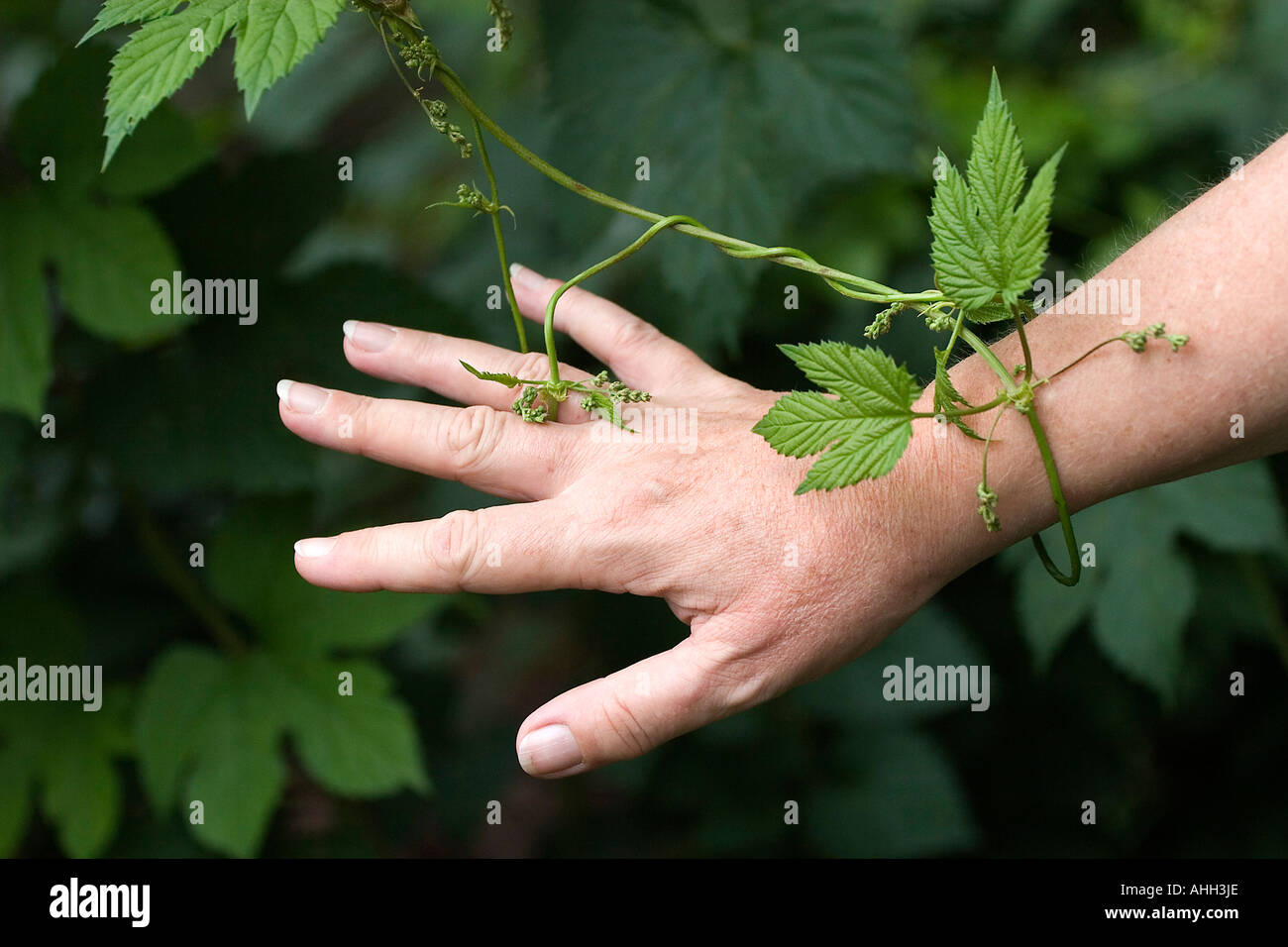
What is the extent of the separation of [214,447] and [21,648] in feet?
2.35

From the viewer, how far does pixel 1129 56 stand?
320 cm

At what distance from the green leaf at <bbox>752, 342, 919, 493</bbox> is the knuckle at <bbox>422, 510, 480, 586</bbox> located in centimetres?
42

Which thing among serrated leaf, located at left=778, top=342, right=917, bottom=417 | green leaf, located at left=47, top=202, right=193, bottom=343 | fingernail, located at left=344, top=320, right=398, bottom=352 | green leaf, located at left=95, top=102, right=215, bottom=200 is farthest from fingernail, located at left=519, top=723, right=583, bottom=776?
green leaf, located at left=95, top=102, right=215, bottom=200

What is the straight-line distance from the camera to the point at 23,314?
1757mm

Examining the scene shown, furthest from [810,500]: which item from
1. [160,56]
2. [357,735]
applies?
[357,735]

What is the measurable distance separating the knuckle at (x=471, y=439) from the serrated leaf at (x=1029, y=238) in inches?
27.8

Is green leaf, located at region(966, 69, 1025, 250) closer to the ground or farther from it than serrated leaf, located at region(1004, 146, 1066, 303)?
farther from it

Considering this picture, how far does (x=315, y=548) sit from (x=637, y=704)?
500 millimetres

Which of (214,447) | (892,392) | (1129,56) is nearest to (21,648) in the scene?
(214,447)

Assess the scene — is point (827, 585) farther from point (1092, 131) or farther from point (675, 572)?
point (1092, 131)

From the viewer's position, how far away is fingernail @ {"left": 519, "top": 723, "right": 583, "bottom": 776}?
1254mm

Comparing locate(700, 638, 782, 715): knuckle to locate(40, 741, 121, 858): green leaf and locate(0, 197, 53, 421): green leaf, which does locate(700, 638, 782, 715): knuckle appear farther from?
locate(40, 741, 121, 858): green leaf

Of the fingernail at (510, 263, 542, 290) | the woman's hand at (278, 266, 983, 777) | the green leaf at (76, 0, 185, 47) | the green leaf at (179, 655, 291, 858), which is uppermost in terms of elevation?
the green leaf at (76, 0, 185, 47)

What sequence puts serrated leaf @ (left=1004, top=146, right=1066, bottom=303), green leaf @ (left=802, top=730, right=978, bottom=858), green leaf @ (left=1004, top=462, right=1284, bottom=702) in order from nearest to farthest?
serrated leaf @ (left=1004, top=146, right=1066, bottom=303) → green leaf @ (left=1004, top=462, right=1284, bottom=702) → green leaf @ (left=802, top=730, right=978, bottom=858)
